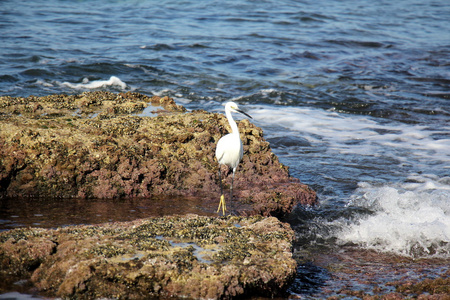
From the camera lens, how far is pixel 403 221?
18.0 feet

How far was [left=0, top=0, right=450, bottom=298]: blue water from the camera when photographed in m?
5.94

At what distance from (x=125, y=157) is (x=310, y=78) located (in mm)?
9639

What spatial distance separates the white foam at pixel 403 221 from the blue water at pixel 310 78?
0.02 metres

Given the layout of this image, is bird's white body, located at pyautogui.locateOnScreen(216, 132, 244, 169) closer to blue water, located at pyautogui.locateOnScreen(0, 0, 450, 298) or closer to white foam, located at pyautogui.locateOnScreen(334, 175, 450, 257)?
blue water, located at pyautogui.locateOnScreen(0, 0, 450, 298)

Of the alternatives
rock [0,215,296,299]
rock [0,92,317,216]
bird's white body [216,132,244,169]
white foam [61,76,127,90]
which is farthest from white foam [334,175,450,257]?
white foam [61,76,127,90]

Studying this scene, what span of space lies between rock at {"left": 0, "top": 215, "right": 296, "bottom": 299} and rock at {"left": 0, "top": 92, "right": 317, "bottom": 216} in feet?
4.69

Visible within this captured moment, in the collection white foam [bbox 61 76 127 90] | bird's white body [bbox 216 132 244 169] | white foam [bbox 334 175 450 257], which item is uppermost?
bird's white body [bbox 216 132 244 169]

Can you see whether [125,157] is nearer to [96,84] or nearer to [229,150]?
[229,150]

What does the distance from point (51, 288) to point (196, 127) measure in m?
3.15

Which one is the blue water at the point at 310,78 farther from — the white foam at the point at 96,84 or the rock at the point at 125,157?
the rock at the point at 125,157

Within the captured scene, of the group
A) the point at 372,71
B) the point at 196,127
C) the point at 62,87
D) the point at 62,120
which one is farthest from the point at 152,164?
the point at 372,71

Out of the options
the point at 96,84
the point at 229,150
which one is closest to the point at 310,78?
the point at 96,84

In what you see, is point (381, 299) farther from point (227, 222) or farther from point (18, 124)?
point (18, 124)

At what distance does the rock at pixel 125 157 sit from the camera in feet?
16.6
